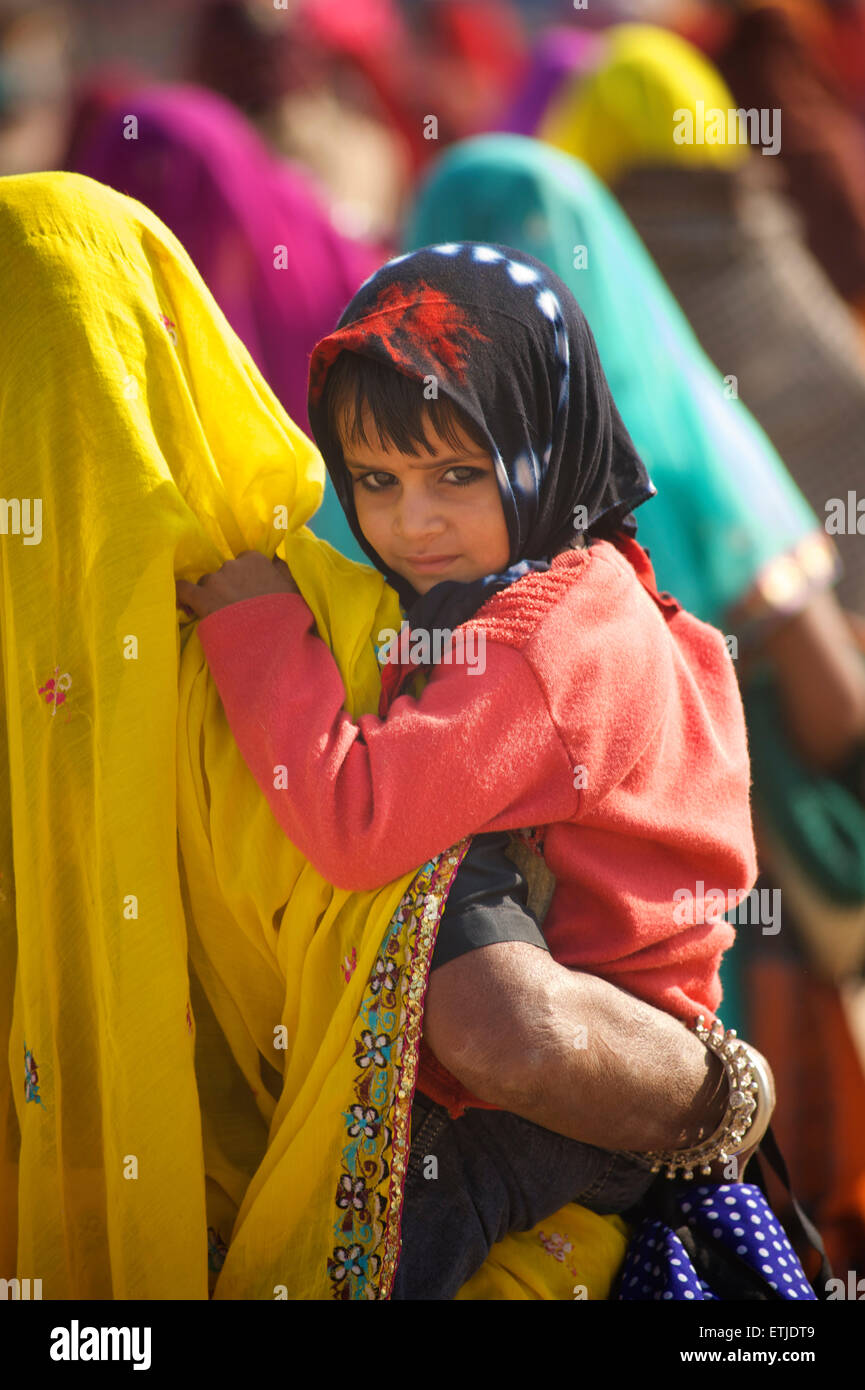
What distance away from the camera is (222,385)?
1.64 m

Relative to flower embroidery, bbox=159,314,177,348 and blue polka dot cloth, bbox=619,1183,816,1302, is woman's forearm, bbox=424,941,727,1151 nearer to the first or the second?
blue polka dot cloth, bbox=619,1183,816,1302

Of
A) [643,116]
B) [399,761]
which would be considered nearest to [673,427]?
[399,761]

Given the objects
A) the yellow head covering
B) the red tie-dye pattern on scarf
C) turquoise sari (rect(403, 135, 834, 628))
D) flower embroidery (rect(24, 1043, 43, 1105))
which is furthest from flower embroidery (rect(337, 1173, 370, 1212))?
the yellow head covering

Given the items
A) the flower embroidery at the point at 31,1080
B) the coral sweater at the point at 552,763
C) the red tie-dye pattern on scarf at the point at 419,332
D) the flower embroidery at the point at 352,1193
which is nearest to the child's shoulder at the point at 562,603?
the coral sweater at the point at 552,763

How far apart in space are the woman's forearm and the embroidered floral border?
0.03 meters

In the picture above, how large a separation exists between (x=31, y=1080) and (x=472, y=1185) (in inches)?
19.4

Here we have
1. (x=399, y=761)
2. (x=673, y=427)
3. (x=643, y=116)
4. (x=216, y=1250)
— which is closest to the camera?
(x=399, y=761)

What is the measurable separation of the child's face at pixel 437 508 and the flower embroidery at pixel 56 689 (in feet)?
1.22

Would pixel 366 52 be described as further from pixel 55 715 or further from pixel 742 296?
pixel 55 715

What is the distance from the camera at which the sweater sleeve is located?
1.44 meters

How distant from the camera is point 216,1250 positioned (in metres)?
1.64

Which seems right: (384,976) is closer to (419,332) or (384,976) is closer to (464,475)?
(464,475)

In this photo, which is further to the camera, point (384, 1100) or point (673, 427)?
point (673, 427)
